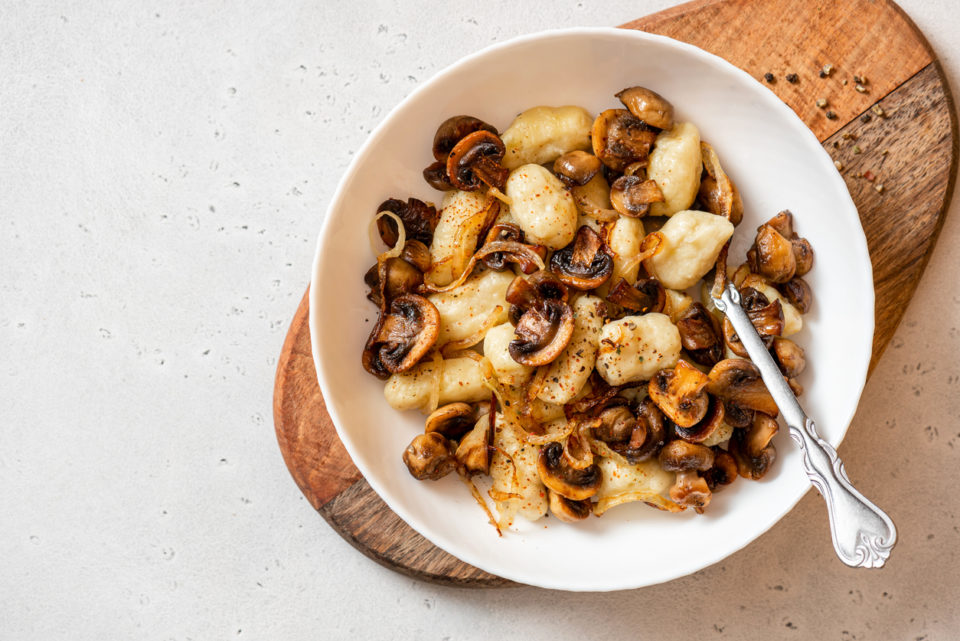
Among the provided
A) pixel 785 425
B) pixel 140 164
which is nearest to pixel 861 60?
pixel 785 425

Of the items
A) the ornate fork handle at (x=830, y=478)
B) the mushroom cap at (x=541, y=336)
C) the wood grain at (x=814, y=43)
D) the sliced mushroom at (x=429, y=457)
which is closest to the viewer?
the ornate fork handle at (x=830, y=478)

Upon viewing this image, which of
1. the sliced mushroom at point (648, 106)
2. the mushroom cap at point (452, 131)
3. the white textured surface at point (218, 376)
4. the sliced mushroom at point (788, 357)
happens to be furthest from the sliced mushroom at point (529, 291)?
the white textured surface at point (218, 376)

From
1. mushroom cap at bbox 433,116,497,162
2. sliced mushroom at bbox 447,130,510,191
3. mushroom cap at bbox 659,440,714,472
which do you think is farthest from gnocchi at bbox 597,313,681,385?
mushroom cap at bbox 433,116,497,162

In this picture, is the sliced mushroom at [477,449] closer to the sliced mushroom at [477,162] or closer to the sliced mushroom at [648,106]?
the sliced mushroom at [477,162]

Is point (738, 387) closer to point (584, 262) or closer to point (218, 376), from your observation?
point (584, 262)

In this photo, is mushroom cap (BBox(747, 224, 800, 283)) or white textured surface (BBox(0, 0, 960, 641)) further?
white textured surface (BBox(0, 0, 960, 641))

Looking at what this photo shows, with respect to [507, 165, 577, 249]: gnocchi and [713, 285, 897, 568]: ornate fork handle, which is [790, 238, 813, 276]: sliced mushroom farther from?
[507, 165, 577, 249]: gnocchi
